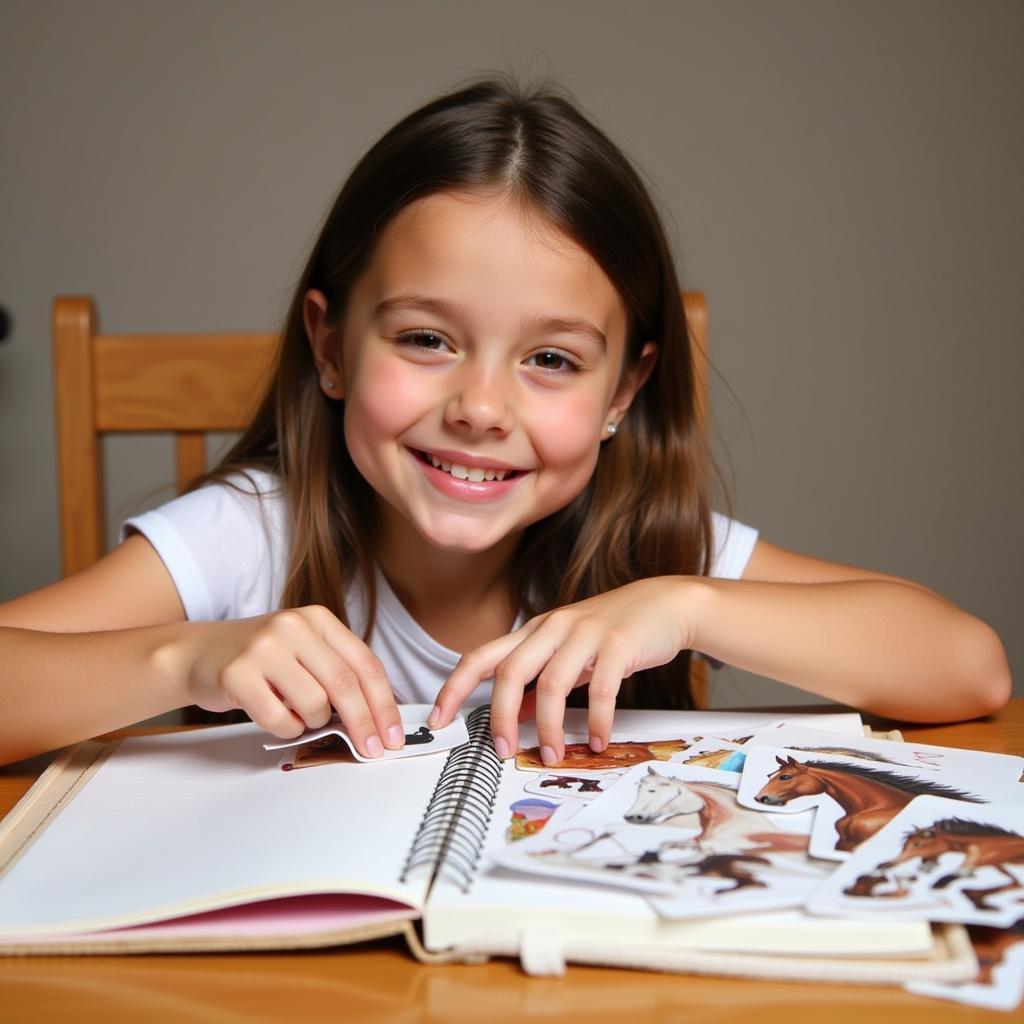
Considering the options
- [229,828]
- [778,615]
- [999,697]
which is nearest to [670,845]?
[229,828]

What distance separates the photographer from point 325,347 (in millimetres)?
1165

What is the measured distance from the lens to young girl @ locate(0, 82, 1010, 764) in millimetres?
790

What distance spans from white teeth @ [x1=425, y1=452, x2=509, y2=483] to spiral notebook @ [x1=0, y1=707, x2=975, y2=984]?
39cm

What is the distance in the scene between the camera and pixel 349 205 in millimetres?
1090

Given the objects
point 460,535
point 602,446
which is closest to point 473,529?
point 460,535

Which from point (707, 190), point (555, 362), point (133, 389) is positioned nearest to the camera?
point (555, 362)

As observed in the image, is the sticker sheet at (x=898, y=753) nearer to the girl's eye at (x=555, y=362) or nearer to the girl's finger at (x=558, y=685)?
the girl's finger at (x=558, y=685)

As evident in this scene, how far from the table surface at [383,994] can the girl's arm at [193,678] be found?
21 centimetres

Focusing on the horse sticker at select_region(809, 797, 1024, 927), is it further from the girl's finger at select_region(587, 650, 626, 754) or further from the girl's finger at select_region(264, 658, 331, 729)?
the girl's finger at select_region(264, 658, 331, 729)

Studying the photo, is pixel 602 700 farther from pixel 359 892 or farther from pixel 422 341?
pixel 422 341

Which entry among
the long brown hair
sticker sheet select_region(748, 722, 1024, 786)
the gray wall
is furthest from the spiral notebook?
the gray wall

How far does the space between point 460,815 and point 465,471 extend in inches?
18.7

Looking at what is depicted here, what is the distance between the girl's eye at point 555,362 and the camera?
3.29ft

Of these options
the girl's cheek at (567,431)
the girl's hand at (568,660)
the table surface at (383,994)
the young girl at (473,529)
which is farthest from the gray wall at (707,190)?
the table surface at (383,994)
